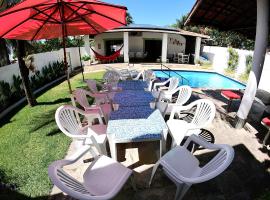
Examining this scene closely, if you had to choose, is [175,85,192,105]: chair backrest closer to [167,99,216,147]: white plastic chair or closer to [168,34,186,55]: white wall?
[167,99,216,147]: white plastic chair

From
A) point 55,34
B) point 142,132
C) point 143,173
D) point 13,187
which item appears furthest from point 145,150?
point 55,34

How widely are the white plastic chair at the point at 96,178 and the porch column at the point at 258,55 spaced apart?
3.93 meters

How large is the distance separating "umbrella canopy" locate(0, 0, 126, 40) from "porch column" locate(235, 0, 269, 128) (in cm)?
319

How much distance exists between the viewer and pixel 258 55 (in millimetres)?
4637

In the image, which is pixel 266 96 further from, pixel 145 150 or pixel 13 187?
pixel 13 187

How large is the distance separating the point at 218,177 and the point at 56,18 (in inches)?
192

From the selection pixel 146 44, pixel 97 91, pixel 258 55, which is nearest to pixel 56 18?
pixel 97 91

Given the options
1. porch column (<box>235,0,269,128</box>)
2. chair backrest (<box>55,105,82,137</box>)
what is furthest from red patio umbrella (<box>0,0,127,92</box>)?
porch column (<box>235,0,269,128</box>)

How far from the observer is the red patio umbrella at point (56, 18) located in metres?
3.04

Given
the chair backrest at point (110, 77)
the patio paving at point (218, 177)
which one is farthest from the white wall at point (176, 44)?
the patio paving at point (218, 177)

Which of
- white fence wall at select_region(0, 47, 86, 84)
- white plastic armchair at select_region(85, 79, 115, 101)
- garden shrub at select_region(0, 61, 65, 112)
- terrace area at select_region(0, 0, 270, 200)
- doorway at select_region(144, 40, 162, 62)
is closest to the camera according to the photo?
terrace area at select_region(0, 0, 270, 200)

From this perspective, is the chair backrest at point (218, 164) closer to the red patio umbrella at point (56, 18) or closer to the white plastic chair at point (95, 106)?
the white plastic chair at point (95, 106)

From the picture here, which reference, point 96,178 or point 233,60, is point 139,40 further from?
point 96,178

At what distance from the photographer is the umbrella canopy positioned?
3035mm
